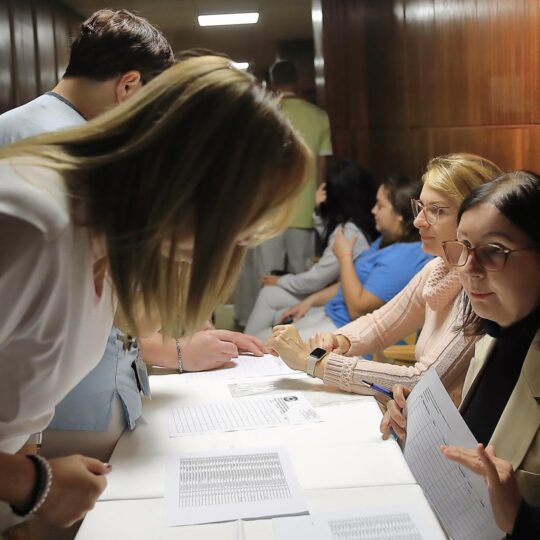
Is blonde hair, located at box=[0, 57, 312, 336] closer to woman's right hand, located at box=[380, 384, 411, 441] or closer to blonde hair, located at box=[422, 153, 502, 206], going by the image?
woman's right hand, located at box=[380, 384, 411, 441]

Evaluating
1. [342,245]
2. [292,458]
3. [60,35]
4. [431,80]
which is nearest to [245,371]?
[292,458]

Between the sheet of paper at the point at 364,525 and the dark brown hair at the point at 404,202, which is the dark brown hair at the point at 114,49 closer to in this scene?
the sheet of paper at the point at 364,525

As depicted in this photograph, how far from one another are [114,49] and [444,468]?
137cm

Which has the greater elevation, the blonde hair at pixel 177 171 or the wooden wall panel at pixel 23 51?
the wooden wall panel at pixel 23 51

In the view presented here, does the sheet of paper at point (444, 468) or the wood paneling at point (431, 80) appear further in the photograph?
the wood paneling at point (431, 80)

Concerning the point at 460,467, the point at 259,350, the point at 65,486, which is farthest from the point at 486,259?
the point at 259,350

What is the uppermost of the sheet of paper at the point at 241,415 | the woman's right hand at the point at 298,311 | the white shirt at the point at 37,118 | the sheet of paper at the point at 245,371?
the white shirt at the point at 37,118

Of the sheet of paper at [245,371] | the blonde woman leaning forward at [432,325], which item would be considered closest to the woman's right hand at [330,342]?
the blonde woman leaning forward at [432,325]

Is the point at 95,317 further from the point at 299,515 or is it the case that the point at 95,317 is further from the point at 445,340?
the point at 445,340

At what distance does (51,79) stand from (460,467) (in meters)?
6.42

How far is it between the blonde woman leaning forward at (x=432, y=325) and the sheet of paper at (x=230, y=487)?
17.3 inches

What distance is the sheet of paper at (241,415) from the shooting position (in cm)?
149

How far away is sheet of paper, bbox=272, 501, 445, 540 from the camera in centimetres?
104

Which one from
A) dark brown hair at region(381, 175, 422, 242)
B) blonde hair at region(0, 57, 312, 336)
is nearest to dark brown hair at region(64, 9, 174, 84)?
blonde hair at region(0, 57, 312, 336)
